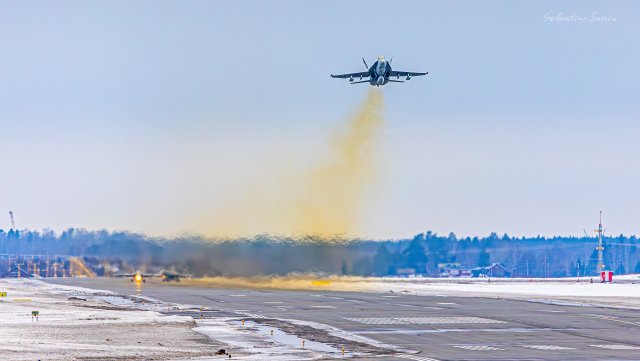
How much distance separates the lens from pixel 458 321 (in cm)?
8719

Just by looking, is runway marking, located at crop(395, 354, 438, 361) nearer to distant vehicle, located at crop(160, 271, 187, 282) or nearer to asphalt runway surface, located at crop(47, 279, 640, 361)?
asphalt runway surface, located at crop(47, 279, 640, 361)

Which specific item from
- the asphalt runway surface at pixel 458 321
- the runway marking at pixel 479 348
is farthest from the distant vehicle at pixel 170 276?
the runway marking at pixel 479 348

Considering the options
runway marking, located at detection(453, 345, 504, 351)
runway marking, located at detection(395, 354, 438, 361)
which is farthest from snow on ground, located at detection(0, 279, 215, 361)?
runway marking, located at detection(453, 345, 504, 351)

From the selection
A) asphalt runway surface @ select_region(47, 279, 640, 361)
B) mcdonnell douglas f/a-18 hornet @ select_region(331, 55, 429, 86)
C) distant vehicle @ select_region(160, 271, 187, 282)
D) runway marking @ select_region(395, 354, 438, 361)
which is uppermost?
mcdonnell douglas f/a-18 hornet @ select_region(331, 55, 429, 86)

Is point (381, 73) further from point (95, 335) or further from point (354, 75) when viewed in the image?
point (95, 335)

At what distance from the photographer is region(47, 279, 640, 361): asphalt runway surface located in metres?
63.3

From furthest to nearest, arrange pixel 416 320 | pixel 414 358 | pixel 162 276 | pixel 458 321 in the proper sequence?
pixel 162 276 < pixel 416 320 < pixel 458 321 < pixel 414 358

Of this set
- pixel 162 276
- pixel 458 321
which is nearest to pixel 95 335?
pixel 458 321

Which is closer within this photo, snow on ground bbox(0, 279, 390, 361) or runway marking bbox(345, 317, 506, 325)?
snow on ground bbox(0, 279, 390, 361)

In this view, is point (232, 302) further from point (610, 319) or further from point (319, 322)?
point (610, 319)

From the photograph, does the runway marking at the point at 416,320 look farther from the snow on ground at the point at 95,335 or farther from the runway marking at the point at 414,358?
the runway marking at the point at 414,358

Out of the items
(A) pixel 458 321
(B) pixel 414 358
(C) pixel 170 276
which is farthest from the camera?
(C) pixel 170 276

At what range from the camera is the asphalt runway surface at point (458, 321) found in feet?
208

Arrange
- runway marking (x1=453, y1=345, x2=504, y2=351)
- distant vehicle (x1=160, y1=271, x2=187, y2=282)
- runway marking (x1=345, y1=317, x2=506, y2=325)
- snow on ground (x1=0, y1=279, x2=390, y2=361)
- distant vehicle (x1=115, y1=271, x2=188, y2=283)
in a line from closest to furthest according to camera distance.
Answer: snow on ground (x1=0, y1=279, x2=390, y2=361)
runway marking (x1=453, y1=345, x2=504, y2=351)
runway marking (x1=345, y1=317, x2=506, y2=325)
distant vehicle (x1=160, y1=271, x2=187, y2=282)
distant vehicle (x1=115, y1=271, x2=188, y2=283)
